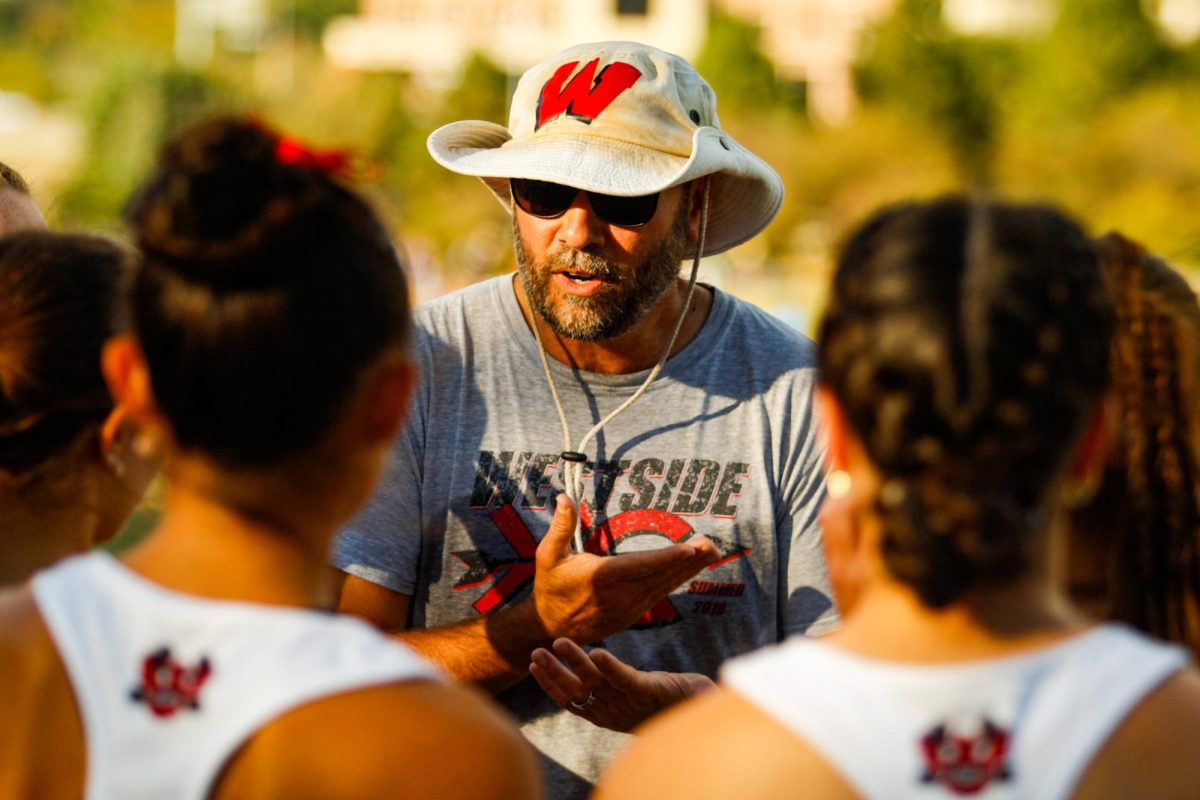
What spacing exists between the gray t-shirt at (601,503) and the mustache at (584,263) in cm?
23

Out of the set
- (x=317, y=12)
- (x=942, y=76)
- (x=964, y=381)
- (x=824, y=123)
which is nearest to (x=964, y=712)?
(x=964, y=381)

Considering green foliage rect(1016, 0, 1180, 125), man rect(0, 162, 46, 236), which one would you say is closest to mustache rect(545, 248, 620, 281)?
man rect(0, 162, 46, 236)

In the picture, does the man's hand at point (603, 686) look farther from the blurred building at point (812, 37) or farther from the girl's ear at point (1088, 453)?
the blurred building at point (812, 37)

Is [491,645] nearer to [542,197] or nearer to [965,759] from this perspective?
[542,197]

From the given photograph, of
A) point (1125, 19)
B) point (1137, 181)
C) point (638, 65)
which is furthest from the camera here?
point (1125, 19)

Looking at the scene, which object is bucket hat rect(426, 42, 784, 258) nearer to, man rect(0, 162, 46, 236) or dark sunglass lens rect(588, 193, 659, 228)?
dark sunglass lens rect(588, 193, 659, 228)

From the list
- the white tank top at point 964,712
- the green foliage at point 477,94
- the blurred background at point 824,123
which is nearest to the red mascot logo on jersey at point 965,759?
the white tank top at point 964,712

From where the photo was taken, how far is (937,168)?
45.9 meters

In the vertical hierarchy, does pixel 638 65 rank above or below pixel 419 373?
above

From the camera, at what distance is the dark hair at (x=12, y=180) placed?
3.47m

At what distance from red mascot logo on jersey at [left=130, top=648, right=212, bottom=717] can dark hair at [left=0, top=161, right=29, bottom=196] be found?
203cm

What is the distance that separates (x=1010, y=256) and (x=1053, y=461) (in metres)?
0.25

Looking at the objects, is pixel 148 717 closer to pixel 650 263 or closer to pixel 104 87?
pixel 650 263

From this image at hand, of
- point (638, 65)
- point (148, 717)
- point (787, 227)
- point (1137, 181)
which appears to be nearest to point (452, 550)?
point (638, 65)
